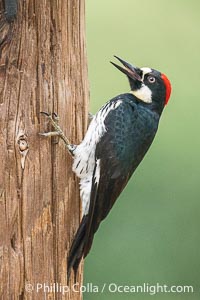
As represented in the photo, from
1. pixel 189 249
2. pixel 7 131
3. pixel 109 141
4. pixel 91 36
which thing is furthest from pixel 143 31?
pixel 7 131

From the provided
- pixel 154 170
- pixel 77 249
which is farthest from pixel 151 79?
pixel 154 170

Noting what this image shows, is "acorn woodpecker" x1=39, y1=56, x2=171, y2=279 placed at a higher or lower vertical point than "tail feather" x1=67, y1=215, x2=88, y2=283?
higher

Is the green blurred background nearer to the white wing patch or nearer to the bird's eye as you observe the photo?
the bird's eye

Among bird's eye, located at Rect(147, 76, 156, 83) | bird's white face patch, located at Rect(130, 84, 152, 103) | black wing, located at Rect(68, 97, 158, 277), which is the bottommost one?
black wing, located at Rect(68, 97, 158, 277)

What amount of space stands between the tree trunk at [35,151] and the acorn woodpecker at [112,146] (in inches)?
3.1

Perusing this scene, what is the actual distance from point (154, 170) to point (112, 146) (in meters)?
1.94

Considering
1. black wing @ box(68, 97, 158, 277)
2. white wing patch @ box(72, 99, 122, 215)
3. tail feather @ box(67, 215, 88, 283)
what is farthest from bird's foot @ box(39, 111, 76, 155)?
tail feather @ box(67, 215, 88, 283)

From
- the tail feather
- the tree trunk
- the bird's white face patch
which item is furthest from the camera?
the bird's white face patch

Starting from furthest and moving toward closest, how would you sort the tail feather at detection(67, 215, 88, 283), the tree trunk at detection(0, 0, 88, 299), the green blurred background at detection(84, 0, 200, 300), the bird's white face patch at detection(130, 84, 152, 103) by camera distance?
1. the green blurred background at detection(84, 0, 200, 300)
2. the bird's white face patch at detection(130, 84, 152, 103)
3. the tail feather at detection(67, 215, 88, 283)
4. the tree trunk at detection(0, 0, 88, 299)

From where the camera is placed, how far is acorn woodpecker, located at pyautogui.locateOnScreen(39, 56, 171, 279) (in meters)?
4.73

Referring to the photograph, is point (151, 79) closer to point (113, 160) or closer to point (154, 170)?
point (113, 160)

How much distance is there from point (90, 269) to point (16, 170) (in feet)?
6.92

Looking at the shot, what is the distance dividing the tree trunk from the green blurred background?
1.79 metres

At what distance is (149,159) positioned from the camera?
691 centimetres
